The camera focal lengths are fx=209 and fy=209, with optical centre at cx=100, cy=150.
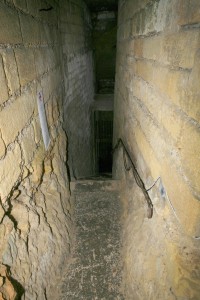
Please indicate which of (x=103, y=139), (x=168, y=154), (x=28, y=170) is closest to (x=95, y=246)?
(x=28, y=170)

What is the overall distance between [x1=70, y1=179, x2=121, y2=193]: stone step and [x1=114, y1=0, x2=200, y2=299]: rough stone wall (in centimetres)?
75

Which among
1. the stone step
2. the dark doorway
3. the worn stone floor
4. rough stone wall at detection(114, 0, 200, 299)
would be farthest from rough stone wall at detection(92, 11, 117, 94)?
the worn stone floor

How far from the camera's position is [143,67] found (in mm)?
1766

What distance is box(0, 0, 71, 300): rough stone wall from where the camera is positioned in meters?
1.14

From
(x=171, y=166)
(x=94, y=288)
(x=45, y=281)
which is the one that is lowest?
(x=94, y=288)

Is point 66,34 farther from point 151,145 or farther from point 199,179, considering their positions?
point 199,179

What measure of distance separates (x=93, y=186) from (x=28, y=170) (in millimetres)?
1200

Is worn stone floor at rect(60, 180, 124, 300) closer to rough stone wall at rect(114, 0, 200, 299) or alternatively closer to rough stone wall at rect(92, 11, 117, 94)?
rough stone wall at rect(114, 0, 200, 299)

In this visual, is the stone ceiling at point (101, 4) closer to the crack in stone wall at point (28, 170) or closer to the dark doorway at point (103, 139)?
the dark doorway at point (103, 139)

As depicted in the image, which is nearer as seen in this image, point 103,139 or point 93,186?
point 93,186

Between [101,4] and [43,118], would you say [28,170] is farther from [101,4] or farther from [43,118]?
[101,4]

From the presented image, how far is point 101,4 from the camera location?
193 inches

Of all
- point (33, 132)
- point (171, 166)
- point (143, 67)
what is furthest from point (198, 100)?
point (33, 132)

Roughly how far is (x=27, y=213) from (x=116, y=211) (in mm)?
1101
